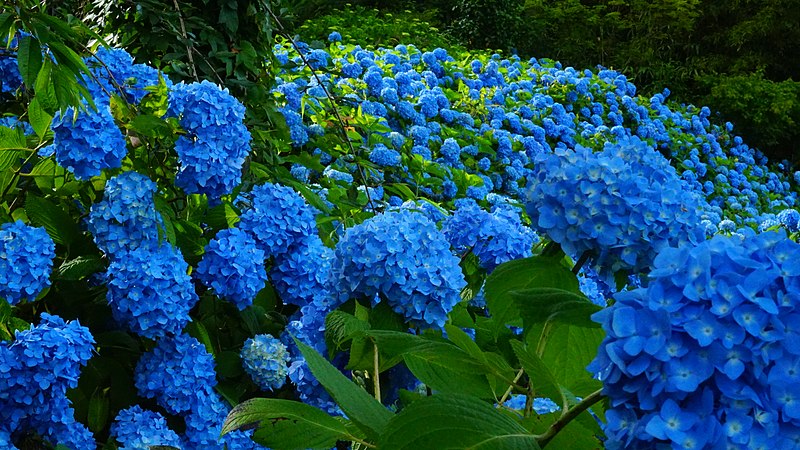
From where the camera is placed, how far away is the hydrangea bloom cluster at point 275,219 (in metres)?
2.17

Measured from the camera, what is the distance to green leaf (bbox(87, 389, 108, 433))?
207 cm

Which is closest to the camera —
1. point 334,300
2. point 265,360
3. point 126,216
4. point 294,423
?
point 294,423

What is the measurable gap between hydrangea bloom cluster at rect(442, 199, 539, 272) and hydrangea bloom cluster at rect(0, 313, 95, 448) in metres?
0.94

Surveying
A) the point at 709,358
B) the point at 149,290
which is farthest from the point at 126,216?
the point at 709,358

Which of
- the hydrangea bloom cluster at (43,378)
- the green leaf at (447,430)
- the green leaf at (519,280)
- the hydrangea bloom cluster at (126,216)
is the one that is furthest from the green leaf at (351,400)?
the hydrangea bloom cluster at (126,216)

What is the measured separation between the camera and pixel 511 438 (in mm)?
885

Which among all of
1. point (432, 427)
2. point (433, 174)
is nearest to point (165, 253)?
point (432, 427)

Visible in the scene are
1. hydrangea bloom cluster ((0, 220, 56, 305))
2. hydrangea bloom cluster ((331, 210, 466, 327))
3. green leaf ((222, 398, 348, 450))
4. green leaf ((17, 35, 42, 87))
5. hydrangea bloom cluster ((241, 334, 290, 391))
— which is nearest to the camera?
green leaf ((222, 398, 348, 450))

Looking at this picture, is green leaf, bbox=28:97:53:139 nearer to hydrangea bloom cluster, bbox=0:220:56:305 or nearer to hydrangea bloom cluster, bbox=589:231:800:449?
hydrangea bloom cluster, bbox=0:220:56:305

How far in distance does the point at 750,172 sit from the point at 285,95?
6229mm

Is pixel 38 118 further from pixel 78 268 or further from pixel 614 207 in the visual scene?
pixel 614 207

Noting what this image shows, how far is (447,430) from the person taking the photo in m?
0.86

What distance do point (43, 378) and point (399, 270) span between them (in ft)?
2.56

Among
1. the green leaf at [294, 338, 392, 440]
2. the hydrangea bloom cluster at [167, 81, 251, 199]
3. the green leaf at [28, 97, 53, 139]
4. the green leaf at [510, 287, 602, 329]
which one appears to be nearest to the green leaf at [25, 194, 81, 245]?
the green leaf at [28, 97, 53, 139]
